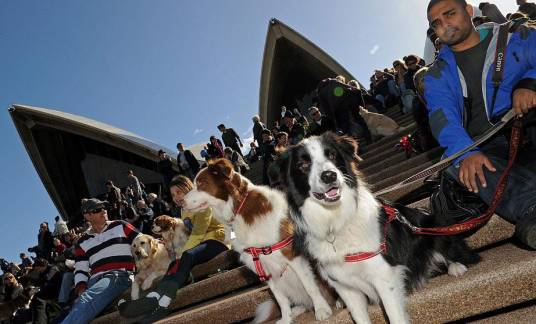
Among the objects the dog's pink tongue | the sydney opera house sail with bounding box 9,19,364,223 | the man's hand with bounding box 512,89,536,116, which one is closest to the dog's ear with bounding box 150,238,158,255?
the dog's pink tongue

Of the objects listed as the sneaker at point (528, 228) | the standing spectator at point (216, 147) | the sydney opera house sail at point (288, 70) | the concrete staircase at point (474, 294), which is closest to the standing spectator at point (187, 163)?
the standing spectator at point (216, 147)

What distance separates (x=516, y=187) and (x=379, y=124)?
6103mm

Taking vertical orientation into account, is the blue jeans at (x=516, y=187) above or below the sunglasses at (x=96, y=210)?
below

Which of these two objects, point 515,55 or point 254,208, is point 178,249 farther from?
point 515,55

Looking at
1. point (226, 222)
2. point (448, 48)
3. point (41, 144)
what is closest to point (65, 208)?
point (41, 144)

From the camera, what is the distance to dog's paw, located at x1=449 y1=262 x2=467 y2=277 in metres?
2.35

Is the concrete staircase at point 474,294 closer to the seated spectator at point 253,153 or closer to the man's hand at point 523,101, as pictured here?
the man's hand at point 523,101

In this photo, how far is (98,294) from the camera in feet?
13.8

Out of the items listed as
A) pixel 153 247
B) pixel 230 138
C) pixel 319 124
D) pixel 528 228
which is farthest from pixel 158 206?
pixel 528 228

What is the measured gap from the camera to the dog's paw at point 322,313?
9.00 ft

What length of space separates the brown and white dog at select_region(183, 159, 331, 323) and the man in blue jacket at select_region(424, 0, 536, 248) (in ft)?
4.73

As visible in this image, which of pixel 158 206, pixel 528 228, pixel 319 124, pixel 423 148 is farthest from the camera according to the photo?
pixel 158 206

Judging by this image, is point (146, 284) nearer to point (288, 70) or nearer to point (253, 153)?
point (253, 153)

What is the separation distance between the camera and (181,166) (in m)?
12.8
